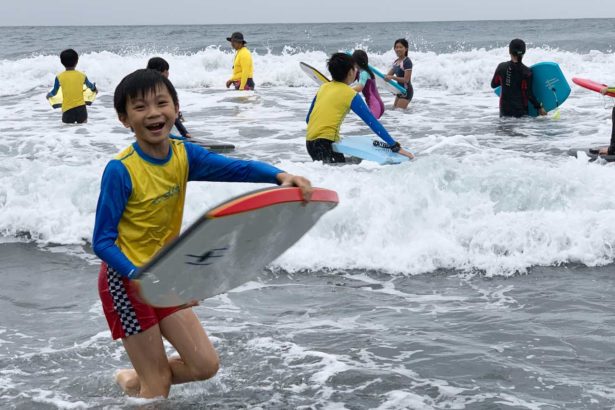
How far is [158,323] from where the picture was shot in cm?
355

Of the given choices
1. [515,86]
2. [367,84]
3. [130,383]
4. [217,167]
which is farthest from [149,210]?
[515,86]

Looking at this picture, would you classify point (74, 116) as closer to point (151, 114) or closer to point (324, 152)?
point (324, 152)

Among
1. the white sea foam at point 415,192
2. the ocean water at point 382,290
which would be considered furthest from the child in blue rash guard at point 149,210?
the white sea foam at point 415,192

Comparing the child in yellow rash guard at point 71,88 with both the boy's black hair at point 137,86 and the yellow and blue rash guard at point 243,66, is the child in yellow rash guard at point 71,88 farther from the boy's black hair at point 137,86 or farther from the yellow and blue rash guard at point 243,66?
the boy's black hair at point 137,86

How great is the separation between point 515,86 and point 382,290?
789 centimetres

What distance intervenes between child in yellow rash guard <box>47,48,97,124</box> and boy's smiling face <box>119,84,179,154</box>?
9925 mm

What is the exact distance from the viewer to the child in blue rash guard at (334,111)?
8.09 m

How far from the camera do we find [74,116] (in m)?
13.5

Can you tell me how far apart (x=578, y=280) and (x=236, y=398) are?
2.88 m

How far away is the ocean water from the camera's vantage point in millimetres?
4211

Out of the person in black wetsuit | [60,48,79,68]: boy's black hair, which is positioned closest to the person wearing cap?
[60,48,79,68]: boy's black hair

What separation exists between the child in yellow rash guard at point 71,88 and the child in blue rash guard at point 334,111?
5.23 metres

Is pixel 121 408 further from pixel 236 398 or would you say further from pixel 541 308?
pixel 541 308

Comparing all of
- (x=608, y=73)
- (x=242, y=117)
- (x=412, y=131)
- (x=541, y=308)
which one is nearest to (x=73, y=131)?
(x=242, y=117)
